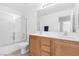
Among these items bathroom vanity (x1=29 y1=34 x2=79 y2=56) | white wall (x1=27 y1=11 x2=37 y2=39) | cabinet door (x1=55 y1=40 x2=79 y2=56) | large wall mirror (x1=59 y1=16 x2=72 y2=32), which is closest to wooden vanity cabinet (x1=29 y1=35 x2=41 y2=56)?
A: bathroom vanity (x1=29 y1=34 x2=79 y2=56)

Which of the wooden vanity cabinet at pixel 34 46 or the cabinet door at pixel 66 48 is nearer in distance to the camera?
the cabinet door at pixel 66 48

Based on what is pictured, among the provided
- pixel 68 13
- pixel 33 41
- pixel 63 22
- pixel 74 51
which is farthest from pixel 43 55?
pixel 68 13

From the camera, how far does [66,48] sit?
1.16 metres

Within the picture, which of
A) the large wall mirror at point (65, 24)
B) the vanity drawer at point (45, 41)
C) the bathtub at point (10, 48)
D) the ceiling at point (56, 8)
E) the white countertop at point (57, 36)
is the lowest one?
the bathtub at point (10, 48)

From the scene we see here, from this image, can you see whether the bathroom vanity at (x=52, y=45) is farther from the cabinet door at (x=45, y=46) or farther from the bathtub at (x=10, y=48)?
the bathtub at (x=10, y=48)

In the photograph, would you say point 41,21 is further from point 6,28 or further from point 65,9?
point 6,28

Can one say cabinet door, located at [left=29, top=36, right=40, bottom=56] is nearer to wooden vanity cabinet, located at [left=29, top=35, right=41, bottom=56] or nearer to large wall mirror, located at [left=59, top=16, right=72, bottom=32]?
wooden vanity cabinet, located at [left=29, top=35, right=41, bottom=56]

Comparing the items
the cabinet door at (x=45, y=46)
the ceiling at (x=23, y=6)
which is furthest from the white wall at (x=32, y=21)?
the cabinet door at (x=45, y=46)

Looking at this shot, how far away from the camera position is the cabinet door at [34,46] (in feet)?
4.08

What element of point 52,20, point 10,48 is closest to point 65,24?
point 52,20

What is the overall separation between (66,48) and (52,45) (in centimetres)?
17

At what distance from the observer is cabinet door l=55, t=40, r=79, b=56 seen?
1.09 m

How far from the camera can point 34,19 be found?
3.98 feet

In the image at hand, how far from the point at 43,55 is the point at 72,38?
1.35ft
